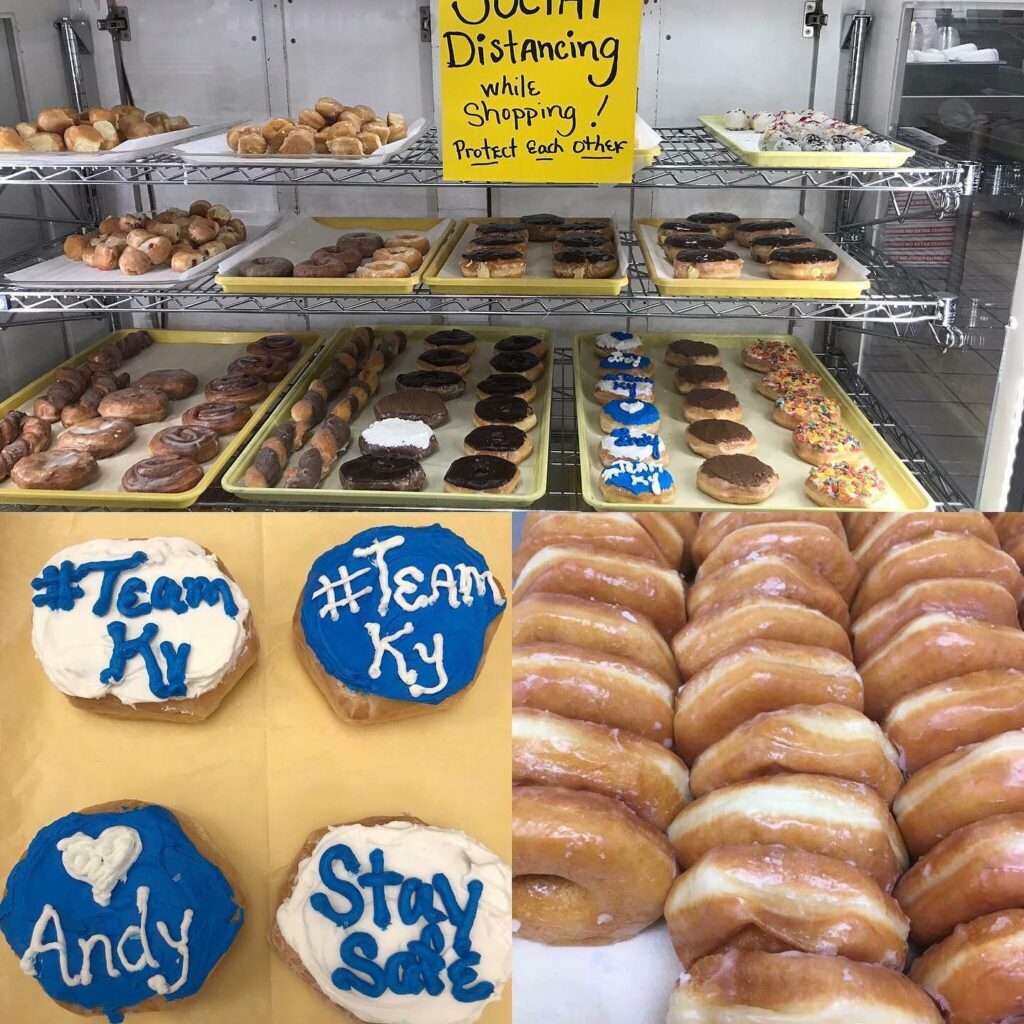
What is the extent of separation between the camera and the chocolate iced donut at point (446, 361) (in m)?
2.31

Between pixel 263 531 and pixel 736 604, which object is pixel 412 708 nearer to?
pixel 263 531

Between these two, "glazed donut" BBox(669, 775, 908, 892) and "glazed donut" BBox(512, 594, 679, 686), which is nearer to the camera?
"glazed donut" BBox(669, 775, 908, 892)

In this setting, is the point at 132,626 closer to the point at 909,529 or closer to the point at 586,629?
the point at 586,629

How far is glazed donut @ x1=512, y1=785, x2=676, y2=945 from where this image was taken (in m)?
0.90

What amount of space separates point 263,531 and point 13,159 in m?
1.11

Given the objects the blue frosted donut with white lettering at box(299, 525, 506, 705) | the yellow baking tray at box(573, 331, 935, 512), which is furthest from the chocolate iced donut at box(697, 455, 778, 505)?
the blue frosted donut with white lettering at box(299, 525, 506, 705)

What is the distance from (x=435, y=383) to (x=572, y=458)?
0.36 metres

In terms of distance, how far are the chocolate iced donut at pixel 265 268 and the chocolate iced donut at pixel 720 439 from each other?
0.91 m

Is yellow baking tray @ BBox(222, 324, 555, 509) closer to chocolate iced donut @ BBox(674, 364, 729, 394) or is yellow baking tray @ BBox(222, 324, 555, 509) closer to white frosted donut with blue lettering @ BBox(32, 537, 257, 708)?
chocolate iced donut @ BBox(674, 364, 729, 394)

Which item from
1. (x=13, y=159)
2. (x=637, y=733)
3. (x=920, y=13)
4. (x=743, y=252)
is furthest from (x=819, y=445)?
(x=13, y=159)

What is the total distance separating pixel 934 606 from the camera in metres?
0.98

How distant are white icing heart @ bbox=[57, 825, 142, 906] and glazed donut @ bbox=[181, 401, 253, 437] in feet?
3.85

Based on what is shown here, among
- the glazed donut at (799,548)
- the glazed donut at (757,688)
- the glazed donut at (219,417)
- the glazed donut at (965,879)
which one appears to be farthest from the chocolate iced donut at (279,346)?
the glazed donut at (965,879)

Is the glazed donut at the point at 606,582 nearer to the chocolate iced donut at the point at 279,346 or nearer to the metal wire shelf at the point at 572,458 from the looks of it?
the metal wire shelf at the point at 572,458
